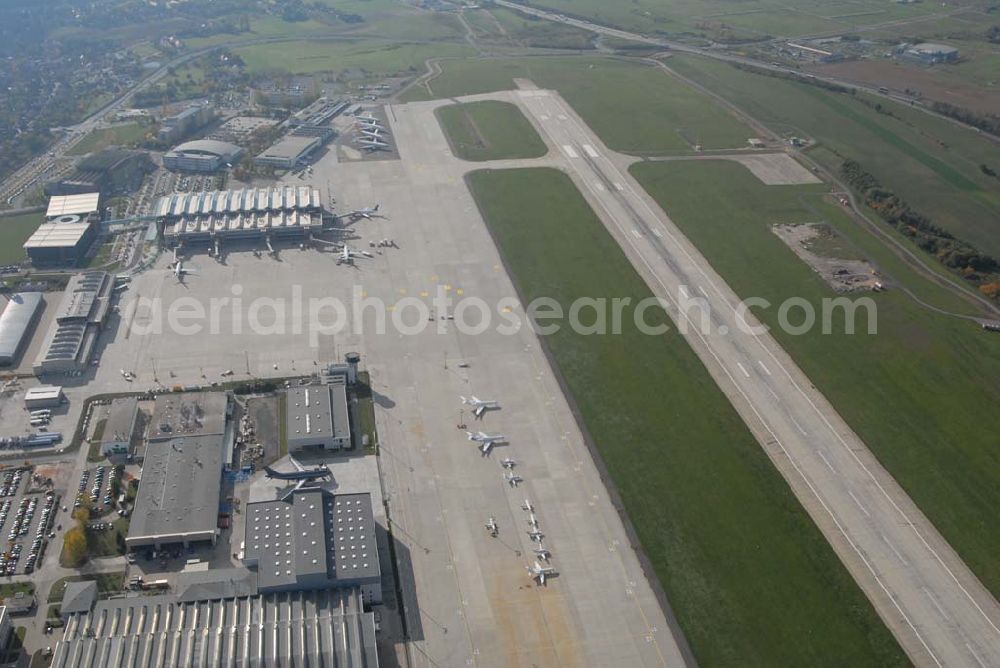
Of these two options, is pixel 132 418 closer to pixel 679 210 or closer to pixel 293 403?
pixel 293 403

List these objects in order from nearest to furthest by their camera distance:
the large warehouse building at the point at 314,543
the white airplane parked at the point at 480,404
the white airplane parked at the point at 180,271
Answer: the large warehouse building at the point at 314,543
the white airplane parked at the point at 480,404
the white airplane parked at the point at 180,271

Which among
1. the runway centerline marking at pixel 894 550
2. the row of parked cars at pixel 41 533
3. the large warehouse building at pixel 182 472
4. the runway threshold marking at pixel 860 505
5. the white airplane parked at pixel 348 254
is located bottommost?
the runway centerline marking at pixel 894 550

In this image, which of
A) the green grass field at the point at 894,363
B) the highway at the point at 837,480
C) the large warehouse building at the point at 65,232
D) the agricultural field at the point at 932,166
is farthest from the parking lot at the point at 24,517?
the agricultural field at the point at 932,166

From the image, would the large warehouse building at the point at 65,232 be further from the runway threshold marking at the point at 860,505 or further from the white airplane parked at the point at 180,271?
the runway threshold marking at the point at 860,505

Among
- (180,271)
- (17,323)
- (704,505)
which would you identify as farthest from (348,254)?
(704,505)

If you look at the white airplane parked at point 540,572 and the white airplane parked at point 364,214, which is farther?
the white airplane parked at point 364,214

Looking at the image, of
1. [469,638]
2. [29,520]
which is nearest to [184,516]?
[29,520]

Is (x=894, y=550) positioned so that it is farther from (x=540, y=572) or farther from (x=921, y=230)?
(x=921, y=230)
